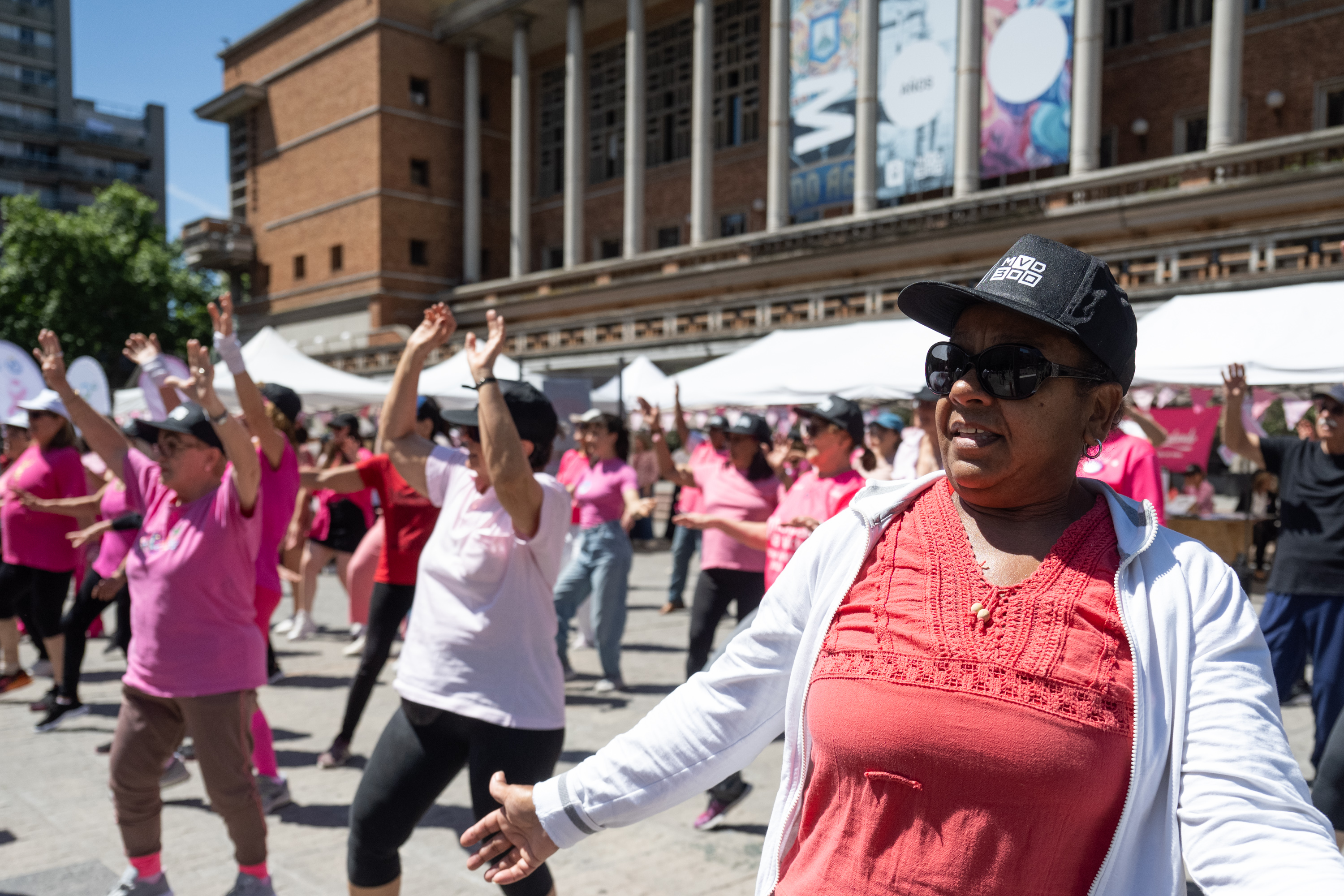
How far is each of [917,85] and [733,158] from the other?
31.9 feet

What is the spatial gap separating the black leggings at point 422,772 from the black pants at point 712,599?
274 centimetres

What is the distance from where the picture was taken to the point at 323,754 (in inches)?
240

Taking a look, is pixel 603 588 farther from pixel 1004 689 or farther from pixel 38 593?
pixel 1004 689

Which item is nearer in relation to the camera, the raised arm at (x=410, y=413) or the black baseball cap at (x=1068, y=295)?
the black baseball cap at (x=1068, y=295)

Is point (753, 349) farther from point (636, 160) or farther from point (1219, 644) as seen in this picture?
point (636, 160)

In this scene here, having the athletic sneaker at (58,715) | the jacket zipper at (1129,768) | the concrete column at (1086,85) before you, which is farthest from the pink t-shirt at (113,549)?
the concrete column at (1086,85)

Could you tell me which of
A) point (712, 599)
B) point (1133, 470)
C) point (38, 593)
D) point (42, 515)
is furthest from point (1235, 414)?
point (38, 593)

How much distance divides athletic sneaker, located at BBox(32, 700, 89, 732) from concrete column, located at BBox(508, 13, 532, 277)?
35.8 m

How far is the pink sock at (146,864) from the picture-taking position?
3883mm

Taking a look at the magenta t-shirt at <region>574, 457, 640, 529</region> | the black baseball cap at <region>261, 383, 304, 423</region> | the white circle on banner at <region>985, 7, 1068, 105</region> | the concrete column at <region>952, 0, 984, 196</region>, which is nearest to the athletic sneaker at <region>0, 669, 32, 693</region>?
the black baseball cap at <region>261, 383, 304, 423</region>

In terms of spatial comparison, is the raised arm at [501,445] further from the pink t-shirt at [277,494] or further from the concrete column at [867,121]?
the concrete column at [867,121]

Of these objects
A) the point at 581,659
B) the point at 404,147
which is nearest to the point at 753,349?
the point at 581,659

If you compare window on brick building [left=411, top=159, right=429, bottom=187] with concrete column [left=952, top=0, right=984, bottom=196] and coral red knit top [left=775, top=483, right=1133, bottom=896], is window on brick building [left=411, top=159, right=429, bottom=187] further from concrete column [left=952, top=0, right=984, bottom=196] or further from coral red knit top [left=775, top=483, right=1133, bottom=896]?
coral red knit top [left=775, top=483, right=1133, bottom=896]

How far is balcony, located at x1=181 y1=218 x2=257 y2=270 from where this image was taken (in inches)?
1948
